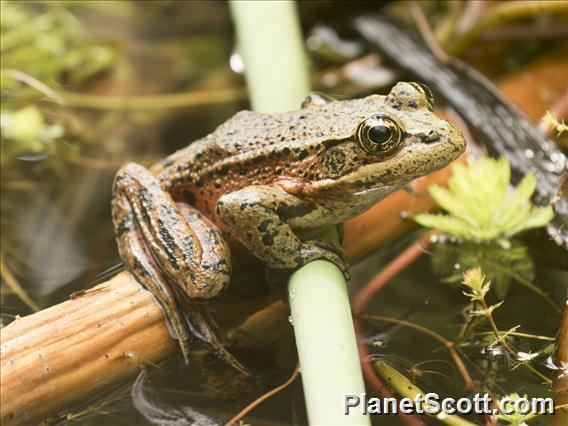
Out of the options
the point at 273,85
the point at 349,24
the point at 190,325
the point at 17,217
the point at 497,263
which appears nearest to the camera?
the point at 190,325

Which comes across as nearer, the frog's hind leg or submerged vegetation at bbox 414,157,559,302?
the frog's hind leg

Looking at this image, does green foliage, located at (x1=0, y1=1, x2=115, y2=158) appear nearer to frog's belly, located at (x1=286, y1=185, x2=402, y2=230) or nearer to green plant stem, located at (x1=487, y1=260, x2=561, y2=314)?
frog's belly, located at (x1=286, y1=185, x2=402, y2=230)

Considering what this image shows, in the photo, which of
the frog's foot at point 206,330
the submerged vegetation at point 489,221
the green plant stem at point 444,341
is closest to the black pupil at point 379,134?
the submerged vegetation at point 489,221

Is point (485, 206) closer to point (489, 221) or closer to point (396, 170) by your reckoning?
point (489, 221)

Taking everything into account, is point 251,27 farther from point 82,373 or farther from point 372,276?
point 82,373

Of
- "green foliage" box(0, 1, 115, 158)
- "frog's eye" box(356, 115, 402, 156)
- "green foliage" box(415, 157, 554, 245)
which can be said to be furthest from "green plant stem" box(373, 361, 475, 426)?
"green foliage" box(0, 1, 115, 158)

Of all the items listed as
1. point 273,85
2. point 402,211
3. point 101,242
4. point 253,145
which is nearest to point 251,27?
point 273,85

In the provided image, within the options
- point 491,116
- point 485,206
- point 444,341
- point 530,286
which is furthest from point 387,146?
point 491,116

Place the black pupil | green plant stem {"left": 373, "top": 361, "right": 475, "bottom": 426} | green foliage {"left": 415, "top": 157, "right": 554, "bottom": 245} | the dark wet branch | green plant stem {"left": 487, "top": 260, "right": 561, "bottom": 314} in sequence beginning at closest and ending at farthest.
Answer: green plant stem {"left": 373, "top": 361, "right": 475, "bottom": 426}, the black pupil, green plant stem {"left": 487, "top": 260, "right": 561, "bottom": 314}, green foliage {"left": 415, "top": 157, "right": 554, "bottom": 245}, the dark wet branch
